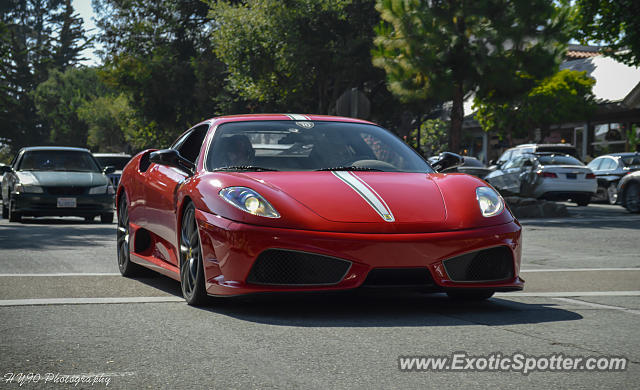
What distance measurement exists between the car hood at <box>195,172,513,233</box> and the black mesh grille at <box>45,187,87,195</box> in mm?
11425

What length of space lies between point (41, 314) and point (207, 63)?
3610cm

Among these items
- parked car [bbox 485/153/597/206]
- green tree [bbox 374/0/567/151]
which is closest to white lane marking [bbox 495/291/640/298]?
green tree [bbox 374/0/567/151]

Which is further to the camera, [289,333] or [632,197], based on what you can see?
[632,197]

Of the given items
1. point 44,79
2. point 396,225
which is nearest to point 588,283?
point 396,225

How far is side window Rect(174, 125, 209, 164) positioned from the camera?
766cm

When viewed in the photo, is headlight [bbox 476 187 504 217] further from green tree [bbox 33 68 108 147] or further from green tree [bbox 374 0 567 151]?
green tree [bbox 33 68 108 147]

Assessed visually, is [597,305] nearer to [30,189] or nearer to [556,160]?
[30,189]

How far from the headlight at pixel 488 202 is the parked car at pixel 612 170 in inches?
857

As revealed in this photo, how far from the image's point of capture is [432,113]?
48969 millimetres

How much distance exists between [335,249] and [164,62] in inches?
1467

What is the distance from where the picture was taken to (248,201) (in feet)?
19.8

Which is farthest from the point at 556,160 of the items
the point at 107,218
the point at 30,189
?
the point at 30,189

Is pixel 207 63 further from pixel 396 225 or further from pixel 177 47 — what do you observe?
pixel 396 225

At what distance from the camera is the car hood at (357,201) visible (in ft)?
19.3
